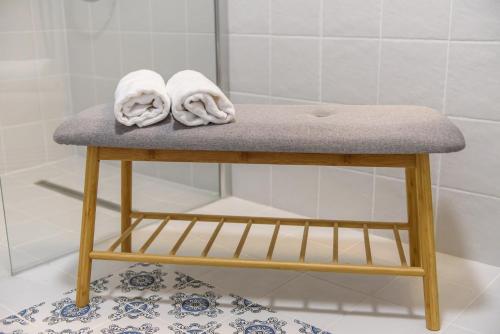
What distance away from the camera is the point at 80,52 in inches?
68.3

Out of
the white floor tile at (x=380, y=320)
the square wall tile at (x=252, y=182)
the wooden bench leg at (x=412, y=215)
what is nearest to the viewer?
the white floor tile at (x=380, y=320)

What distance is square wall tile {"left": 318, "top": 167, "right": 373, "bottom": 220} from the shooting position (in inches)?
76.4

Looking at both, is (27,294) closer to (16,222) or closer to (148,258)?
(16,222)

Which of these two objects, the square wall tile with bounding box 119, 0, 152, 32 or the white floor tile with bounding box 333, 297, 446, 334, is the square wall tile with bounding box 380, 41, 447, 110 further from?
the square wall tile with bounding box 119, 0, 152, 32

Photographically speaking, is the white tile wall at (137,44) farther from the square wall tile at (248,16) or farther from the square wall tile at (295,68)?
the square wall tile at (295,68)

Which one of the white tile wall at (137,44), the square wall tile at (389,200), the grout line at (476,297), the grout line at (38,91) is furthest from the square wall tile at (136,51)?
the grout line at (476,297)

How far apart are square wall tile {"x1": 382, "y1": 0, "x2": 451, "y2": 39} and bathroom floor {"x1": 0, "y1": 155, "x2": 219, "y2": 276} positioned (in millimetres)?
949

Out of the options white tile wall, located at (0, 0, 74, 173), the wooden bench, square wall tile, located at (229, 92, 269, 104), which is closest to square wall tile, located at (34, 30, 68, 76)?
white tile wall, located at (0, 0, 74, 173)

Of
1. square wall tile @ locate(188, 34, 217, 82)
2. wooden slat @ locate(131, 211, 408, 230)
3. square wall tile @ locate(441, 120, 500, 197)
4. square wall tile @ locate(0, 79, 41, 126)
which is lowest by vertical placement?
wooden slat @ locate(131, 211, 408, 230)

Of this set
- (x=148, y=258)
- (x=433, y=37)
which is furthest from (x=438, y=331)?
(x=433, y=37)

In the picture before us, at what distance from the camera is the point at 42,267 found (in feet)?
5.60

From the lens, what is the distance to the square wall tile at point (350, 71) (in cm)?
182

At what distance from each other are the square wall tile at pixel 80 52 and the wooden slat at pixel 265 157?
45 centimetres

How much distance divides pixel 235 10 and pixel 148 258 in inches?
41.9
